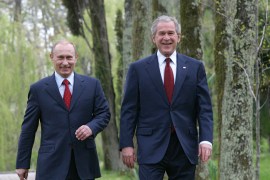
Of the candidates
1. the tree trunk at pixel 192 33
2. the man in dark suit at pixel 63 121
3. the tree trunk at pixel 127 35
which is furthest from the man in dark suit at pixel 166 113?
the tree trunk at pixel 127 35

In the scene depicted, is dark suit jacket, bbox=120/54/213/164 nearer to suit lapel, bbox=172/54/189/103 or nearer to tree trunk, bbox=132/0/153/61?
suit lapel, bbox=172/54/189/103

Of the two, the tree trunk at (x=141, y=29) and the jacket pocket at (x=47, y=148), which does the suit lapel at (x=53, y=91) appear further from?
the tree trunk at (x=141, y=29)

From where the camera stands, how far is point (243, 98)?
880 cm

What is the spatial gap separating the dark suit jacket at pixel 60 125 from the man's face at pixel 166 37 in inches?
35.1

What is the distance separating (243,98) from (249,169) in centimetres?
98

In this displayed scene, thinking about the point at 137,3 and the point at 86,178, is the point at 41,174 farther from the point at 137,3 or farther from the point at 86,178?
the point at 137,3

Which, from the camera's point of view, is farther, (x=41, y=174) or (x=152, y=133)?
(x=41, y=174)

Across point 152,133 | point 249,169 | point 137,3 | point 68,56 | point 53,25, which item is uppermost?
point 53,25

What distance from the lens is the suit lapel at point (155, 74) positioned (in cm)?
586

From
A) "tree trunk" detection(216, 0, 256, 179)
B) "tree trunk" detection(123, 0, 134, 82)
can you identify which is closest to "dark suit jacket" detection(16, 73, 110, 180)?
"tree trunk" detection(216, 0, 256, 179)

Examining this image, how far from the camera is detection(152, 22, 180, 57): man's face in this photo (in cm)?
581

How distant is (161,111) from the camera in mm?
5848

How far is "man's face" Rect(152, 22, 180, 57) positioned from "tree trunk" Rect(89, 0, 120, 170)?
581 inches

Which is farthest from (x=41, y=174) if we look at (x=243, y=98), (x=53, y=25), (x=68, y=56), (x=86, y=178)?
(x=53, y=25)
